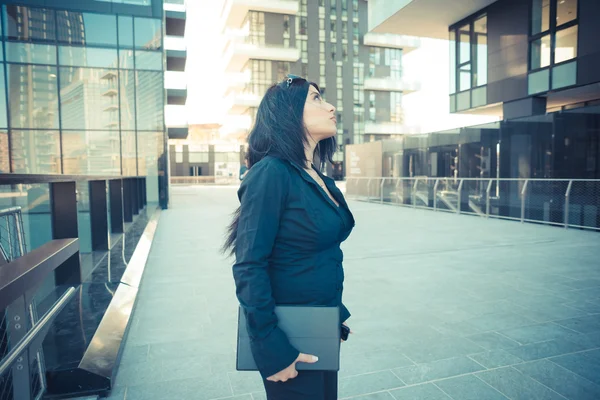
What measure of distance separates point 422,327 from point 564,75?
46.4 feet

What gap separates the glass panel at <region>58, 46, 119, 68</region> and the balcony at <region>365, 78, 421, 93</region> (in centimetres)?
4478

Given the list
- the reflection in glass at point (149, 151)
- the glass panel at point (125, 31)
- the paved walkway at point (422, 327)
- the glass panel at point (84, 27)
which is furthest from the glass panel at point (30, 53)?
the paved walkway at point (422, 327)

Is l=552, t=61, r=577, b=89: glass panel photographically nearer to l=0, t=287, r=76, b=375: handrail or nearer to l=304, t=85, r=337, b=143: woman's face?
l=304, t=85, r=337, b=143: woman's face

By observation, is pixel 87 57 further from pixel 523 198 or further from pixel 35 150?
pixel 523 198

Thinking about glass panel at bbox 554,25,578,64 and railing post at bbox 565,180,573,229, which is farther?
glass panel at bbox 554,25,578,64

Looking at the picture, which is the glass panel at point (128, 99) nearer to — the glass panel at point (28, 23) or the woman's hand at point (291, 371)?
the glass panel at point (28, 23)

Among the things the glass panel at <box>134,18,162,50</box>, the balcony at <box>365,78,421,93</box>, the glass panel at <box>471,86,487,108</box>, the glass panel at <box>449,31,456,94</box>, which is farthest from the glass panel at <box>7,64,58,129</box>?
the balcony at <box>365,78,421,93</box>

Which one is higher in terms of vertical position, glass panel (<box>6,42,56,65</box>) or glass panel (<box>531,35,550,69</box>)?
glass panel (<box>6,42,56,65</box>)

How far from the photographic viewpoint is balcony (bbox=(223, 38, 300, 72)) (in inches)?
1972

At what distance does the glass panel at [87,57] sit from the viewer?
17.6 m

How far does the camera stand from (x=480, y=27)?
61.4 feet

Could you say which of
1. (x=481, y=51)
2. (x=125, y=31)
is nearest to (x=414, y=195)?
(x=481, y=51)

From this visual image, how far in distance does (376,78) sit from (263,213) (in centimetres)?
6076

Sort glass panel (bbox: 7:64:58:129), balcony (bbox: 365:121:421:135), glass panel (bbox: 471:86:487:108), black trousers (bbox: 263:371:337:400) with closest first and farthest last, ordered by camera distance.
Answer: black trousers (bbox: 263:371:337:400) < glass panel (bbox: 7:64:58:129) < glass panel (bbox: 471:86:487:108) < balcony (bbox: 365:121:421:135)
